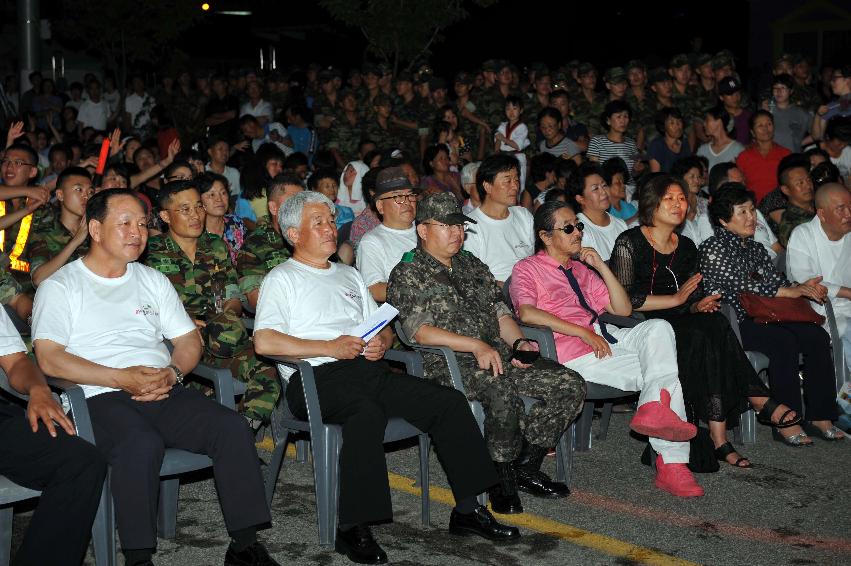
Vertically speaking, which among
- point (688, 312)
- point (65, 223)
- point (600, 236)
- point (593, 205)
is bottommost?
point (688, 312)

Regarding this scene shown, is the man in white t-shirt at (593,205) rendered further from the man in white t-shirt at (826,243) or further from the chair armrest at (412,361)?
the chair armrest at (412,361)

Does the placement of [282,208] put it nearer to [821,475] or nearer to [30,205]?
[30,205]

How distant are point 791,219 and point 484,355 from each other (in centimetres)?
375

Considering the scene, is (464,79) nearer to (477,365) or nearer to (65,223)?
(65,223)

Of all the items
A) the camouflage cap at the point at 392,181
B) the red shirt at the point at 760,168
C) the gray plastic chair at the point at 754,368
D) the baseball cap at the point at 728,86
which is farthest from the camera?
the baseball cap at the point at 728,86

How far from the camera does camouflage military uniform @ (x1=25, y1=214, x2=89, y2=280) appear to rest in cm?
637

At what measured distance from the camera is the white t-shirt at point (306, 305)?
5262 millimetres

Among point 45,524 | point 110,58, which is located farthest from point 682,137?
point 110,58

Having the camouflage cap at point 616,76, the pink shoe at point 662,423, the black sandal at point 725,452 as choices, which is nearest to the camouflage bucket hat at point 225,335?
the pink shoe at point 662,423

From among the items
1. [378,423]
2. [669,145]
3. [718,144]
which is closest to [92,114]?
[669,145]

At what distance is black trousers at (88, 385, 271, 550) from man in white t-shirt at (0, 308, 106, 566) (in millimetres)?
139

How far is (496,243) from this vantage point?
290 inches

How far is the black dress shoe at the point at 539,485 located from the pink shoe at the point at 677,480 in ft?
1.64

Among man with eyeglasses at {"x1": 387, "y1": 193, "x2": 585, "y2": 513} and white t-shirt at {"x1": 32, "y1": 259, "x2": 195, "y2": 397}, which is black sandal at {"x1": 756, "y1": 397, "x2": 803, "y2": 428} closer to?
man with eyeglasses at {"x1": 387, "y1": 193, "x2": 585, "y2": 513}
